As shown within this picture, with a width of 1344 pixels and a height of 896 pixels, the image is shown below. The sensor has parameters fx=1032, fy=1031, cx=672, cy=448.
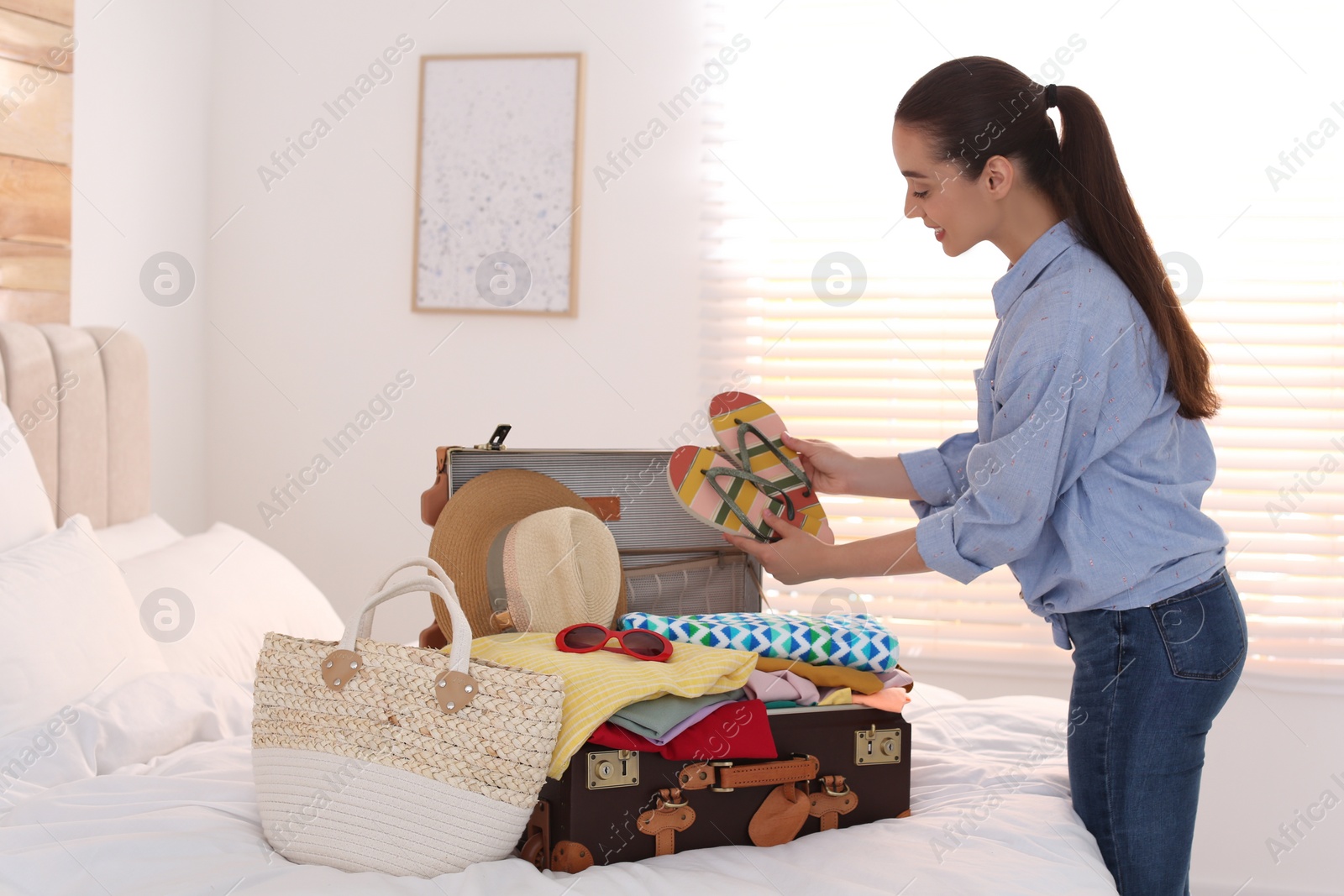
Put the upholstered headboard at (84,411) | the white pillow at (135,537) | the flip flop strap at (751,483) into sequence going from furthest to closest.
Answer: the white pillow at (135,537)
the upholstered headboard at (84,411)
the flip flop strap at (751,483)

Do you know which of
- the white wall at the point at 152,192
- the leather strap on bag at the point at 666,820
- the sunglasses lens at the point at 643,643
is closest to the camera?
the leather strap on bag at the point at 666,820

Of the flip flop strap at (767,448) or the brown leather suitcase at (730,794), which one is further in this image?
the flip flop strap at (767,448)

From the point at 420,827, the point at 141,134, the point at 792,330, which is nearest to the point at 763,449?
the point at 420,827

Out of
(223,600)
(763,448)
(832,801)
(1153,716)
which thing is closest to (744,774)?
(832,801)

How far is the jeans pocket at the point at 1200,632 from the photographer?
1.16m

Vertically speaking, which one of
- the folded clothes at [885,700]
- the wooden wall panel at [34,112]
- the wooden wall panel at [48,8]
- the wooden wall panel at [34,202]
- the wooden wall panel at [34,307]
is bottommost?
the folded clothes at [885,700]

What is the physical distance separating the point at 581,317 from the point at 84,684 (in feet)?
5.31

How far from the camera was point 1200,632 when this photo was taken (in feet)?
3.85

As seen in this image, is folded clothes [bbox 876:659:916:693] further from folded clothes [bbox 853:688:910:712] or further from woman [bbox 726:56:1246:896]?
woman [bbox 726:56:1246:896]

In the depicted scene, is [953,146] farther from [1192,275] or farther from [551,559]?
[1192,275]

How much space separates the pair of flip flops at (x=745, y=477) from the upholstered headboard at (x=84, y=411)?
4.11 ft

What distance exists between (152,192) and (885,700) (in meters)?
2.31

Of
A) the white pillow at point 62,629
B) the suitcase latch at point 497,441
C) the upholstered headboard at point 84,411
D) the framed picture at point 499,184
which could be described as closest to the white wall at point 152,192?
the upholstered headboard at point 84,411

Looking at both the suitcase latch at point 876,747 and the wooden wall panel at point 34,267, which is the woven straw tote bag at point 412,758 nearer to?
the suitcase latch at point 876,747
